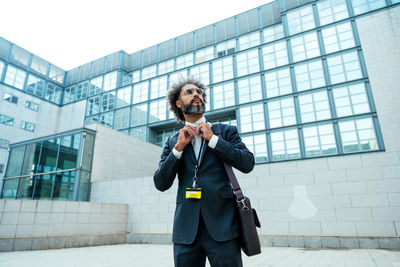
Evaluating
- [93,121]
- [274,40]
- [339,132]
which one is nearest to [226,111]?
[274,40]

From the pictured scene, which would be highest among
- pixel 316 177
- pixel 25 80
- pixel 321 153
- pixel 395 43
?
pixel 25 80

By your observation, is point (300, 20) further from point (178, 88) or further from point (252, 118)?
point (178, 88)

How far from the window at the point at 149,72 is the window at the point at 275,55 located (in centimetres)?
1365

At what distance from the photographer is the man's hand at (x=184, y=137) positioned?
5.61 feet

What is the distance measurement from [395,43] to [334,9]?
22.1 ft

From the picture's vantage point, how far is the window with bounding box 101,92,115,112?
3138cm

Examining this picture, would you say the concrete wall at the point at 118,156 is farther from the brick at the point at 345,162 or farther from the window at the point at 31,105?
the window at the point at 31,105

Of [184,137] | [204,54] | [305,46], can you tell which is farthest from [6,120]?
[184,137]

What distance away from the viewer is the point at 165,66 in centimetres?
3073

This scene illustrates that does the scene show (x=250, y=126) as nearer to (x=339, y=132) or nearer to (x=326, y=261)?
(x=339, y=132)

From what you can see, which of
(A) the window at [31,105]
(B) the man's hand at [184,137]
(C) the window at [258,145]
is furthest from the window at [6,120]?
(B) the man's hand at [184,137]

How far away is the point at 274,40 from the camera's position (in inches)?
966

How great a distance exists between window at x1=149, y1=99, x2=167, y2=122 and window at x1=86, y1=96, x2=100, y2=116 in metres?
7.93

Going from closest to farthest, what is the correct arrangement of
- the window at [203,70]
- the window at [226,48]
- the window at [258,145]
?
the window at [258,145] → the window at [203,70] → the window at [226,48]
